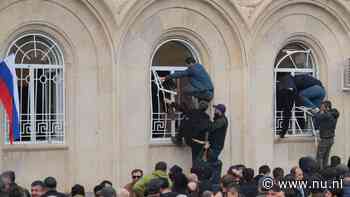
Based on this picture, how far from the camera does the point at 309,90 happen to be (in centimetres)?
1822

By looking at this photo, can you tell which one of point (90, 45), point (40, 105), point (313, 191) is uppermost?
point (90, 45)

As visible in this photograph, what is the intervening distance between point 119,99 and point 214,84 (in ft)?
6.89

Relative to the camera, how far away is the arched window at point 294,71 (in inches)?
729

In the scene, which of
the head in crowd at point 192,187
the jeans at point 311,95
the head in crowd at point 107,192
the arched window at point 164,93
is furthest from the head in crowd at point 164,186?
the jeans at point 311,95

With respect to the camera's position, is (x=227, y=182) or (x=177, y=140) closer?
(x=227, y=182)

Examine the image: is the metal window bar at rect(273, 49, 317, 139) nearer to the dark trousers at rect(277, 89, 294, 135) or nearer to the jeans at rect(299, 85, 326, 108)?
the dark trousers at rect(277, 89, 294, 135)

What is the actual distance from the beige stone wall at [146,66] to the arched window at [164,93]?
253 mm

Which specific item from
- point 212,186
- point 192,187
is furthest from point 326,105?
point 192,187

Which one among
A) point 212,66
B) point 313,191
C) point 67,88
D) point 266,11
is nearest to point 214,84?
point 212,66

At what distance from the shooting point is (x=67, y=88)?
1630 cm

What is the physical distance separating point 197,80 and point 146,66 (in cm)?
100

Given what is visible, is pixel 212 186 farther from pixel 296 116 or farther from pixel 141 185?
pixel 296 116

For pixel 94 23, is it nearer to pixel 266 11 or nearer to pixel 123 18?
pixel 123 18

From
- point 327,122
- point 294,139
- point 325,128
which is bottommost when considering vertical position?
point 294,139
